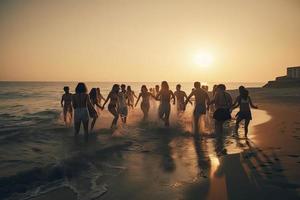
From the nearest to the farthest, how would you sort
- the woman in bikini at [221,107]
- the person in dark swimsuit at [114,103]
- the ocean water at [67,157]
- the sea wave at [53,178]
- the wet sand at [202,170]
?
the wet sand at [202,170] → the sea wave at [53,178] → the ocean water at [67,157] → the woman in bikini at [221,107] → the person in dark swimsuit at [114,103]

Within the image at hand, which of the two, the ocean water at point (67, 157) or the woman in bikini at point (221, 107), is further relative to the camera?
the woman in bikini at point (221, 107)

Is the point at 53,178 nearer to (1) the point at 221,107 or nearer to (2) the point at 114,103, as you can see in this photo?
(1) the point at 221,107

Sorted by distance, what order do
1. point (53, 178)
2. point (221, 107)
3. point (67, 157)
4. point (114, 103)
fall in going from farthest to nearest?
1. point (114, 103)
2. point (221, 107)
3. point (67, 157)
4. point (53, 178)

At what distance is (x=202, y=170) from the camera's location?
24.5 ft

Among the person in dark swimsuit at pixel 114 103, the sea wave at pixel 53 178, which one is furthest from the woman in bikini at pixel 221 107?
the sea wave at pixel 53 178

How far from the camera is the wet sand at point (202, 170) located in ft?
19.4

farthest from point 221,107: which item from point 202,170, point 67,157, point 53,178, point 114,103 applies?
point 53,178

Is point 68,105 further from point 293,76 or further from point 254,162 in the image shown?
point 293,76

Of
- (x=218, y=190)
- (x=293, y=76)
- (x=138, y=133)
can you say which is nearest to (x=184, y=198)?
(x=218, y=190)

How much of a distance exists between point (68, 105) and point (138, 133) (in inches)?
202

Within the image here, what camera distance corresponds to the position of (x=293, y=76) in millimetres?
60156

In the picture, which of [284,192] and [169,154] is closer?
[284,192]

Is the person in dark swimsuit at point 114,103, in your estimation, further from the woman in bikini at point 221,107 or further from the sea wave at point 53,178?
the sea wave at point 53,178

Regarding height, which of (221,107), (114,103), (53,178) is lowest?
(53,178)
